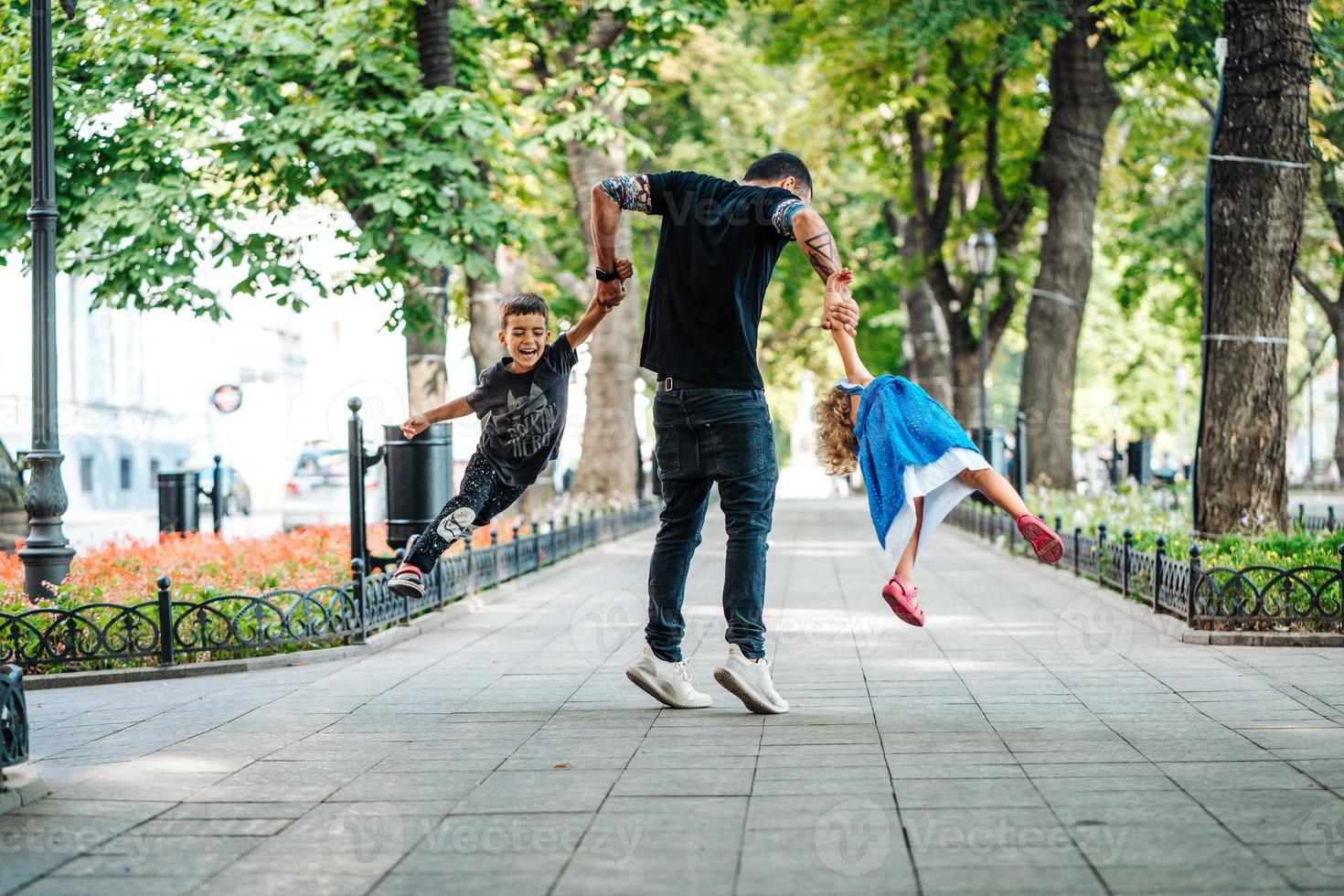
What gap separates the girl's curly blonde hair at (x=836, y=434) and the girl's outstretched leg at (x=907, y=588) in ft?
1.43

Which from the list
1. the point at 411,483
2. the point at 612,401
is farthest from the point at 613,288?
the point at 612,401

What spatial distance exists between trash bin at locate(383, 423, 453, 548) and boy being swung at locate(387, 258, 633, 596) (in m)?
4.17

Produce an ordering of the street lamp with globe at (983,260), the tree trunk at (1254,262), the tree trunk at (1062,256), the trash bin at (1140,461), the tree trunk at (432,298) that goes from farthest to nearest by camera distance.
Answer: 1. the trash bin at (1140,461)
2. the street lamp with globe at (983,260)
3. the tree trunk at (1062,256)
4. the tree trunk at (432,298)
5. the tree trunk at (1254,262)

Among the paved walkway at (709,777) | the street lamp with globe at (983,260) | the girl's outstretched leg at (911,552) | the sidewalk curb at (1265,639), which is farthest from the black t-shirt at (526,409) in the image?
the street lamp with globe at (983,260)

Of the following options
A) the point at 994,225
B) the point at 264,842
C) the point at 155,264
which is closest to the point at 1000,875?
the point at 264,842

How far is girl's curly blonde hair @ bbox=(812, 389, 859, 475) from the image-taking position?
6.25 m

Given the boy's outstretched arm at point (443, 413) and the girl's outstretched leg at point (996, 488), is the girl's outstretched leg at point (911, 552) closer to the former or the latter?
the girl's outstretched leg at point (996, 488)

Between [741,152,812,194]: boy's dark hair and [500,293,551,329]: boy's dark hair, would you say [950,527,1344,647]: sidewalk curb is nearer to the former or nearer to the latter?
[741,152,812,194]: boy's dark hair

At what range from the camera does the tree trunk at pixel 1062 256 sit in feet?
70.7

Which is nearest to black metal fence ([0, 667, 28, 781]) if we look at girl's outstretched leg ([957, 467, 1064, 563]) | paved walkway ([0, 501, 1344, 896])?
paved walkway ([0, 501, 1344, 896])

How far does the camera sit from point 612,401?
23078mm

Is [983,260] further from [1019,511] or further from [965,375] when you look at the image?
[1019,511]

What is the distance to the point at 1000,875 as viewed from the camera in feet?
11.8

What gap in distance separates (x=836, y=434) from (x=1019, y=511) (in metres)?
1.01
